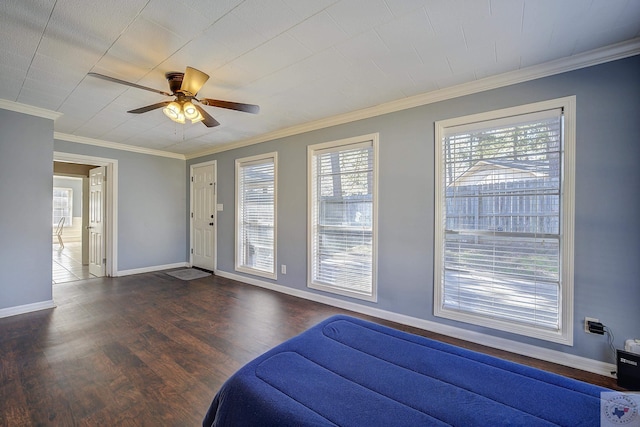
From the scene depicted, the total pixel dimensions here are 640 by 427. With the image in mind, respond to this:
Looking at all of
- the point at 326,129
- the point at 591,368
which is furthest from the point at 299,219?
the point at 591,368

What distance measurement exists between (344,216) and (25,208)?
3.80m

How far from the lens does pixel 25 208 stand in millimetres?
3234

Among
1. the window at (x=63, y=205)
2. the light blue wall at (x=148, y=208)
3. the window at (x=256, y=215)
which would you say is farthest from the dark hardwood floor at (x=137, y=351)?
the window at (x=63, y=205)

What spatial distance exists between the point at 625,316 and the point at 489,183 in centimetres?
134

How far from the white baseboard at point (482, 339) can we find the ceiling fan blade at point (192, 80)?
9.13 ft

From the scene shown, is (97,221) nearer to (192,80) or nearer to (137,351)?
(137,351)

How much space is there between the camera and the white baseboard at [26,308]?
3.10m

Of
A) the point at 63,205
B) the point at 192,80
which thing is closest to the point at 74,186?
the point at 63,205

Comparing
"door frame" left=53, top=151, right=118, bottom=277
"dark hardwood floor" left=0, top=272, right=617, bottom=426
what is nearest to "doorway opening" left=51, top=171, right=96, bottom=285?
"door frame" left=53, top=151, right=118, bottom=277

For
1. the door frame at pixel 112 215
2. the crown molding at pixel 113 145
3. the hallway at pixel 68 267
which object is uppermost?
the crown molding at pixel 113 145

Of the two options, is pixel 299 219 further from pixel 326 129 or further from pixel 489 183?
pixel 489 183

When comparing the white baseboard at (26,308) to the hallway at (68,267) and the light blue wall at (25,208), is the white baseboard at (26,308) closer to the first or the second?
the light blue wall at (25,208)

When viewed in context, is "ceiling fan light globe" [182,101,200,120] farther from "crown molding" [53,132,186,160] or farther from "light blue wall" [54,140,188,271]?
"light blue wall" [54,140,188,271]

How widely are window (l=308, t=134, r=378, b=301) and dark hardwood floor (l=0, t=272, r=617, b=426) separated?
418 millimetres
